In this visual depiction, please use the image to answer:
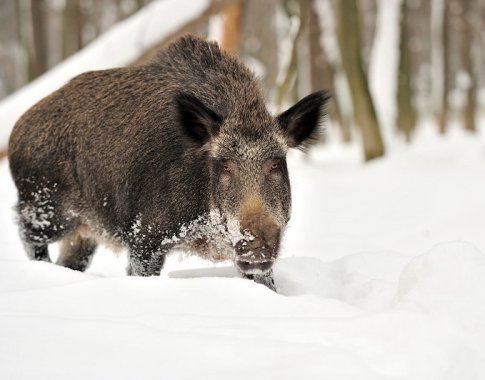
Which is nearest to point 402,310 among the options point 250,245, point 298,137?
point 250,245

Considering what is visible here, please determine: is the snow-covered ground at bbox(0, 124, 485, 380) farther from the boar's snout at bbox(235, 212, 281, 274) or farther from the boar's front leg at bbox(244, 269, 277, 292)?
the boar's snout at bbox(235, 212, 281, 274)

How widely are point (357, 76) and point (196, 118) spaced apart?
9020 millimetres

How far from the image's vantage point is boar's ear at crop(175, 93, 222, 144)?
477 cm

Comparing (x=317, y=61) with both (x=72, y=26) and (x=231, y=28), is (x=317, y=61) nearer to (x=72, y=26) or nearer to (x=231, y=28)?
(x=72, y=26)

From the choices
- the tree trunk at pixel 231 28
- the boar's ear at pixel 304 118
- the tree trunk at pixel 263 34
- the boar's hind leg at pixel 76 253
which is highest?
the boar's ear at pixel 304 118

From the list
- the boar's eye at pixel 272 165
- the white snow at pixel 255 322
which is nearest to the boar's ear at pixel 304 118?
the boar's eye at pixel 272 165

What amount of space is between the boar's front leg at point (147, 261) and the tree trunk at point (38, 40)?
13.1m

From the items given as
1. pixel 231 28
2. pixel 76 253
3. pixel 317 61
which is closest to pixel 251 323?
pixel 76 253

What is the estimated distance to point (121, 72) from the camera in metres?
5.88

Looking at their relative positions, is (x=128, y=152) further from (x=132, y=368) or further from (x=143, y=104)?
(x=132, y=368)

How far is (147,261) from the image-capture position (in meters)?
5.11

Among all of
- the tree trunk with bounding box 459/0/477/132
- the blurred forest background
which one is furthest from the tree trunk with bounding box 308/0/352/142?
the tree trunk with bounding box 459/0/477/132

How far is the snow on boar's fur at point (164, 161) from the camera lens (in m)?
4.68

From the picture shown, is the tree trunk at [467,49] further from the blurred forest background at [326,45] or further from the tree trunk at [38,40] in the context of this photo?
the tree trunk at [38,40]
